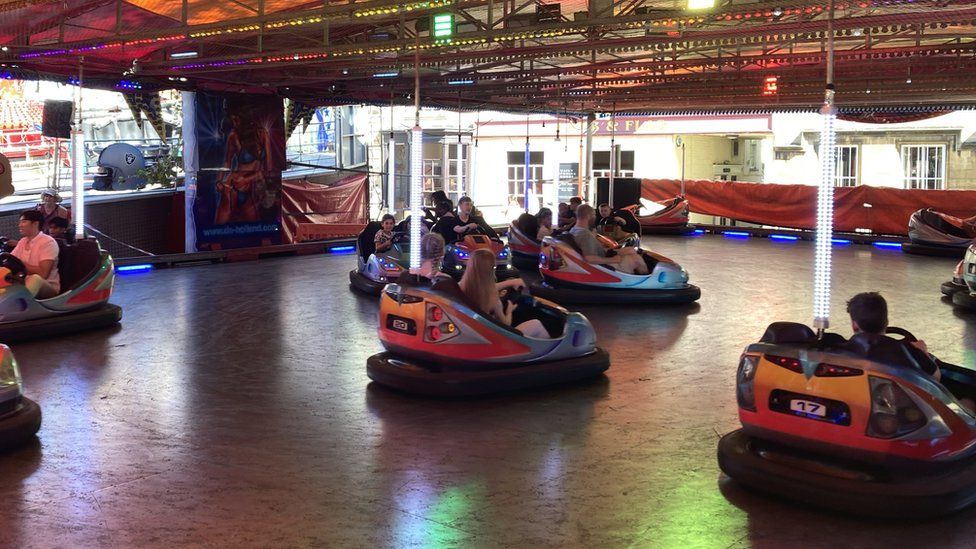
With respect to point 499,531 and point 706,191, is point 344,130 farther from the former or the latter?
point 499,531

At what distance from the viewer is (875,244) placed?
1327 cm

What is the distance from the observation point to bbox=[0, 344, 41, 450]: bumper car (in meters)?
3.56

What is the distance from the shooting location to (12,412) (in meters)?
3.67

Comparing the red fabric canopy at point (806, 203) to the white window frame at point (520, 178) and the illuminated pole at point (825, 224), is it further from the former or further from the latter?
the illuminated pole at point (825, 224)

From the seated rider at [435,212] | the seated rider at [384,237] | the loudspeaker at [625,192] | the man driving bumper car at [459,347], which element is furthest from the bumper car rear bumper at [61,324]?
the loudspeaker at [625,192]

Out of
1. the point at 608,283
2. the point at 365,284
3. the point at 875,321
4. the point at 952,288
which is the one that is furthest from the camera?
the point at 365,284

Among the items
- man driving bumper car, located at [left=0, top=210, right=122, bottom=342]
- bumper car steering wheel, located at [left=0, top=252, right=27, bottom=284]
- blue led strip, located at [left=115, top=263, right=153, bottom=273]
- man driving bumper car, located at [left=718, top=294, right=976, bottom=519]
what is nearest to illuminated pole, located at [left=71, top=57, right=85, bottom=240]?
man driving bumper car, located at [left=0, top=210, right=122, bottom=342]

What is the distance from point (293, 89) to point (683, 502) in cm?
970

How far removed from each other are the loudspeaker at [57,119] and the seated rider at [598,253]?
16.9 ft

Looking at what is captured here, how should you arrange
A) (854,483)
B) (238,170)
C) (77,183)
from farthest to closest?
(238,170) < (77,183) < (854,483)

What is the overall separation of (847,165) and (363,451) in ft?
56.9

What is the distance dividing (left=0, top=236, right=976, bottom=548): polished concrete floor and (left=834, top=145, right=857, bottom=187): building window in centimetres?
1302

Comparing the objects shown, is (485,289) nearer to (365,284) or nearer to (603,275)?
(603,275)

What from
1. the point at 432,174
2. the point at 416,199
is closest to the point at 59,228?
the point at 416,199
